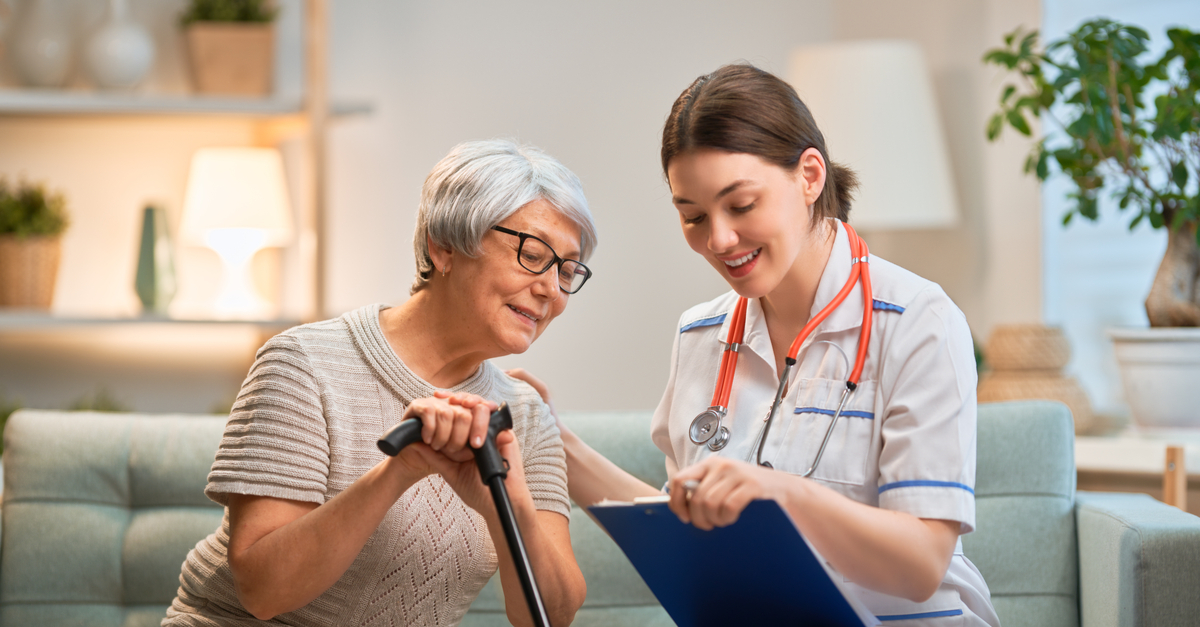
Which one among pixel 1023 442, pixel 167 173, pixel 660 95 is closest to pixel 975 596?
pixel 1023 442

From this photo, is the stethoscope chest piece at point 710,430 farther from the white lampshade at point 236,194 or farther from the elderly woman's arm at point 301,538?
the white lampshade at point 236,194

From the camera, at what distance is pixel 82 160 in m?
3.08

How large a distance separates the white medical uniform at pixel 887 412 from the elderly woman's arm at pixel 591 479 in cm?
16

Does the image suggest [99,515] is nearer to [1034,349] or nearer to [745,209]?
[745,209]

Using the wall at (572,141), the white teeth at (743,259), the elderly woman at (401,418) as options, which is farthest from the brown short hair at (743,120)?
the wall at (572,141)

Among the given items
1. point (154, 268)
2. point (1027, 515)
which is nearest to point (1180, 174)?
point (1027, 515)

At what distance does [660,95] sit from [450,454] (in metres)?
2.37

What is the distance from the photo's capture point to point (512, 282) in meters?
1.40

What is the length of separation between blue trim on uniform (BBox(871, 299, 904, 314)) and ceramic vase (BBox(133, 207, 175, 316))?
7.19 ft

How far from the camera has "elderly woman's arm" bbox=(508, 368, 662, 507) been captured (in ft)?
5.34

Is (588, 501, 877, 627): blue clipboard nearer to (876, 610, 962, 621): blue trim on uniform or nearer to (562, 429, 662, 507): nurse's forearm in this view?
(876, 610, 962, 621): blue trim on uniform

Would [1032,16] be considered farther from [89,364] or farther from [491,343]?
[89,364]

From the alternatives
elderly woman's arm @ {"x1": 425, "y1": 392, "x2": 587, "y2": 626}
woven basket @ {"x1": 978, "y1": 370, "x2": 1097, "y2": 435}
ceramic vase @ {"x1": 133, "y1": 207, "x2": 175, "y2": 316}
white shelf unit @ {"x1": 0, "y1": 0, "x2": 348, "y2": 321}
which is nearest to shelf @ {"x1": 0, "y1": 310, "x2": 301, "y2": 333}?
white shelf unit @ {"x1": 0, "y1": 0, "x2": 348, "y2": 321}

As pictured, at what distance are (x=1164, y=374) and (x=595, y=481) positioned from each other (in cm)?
137
